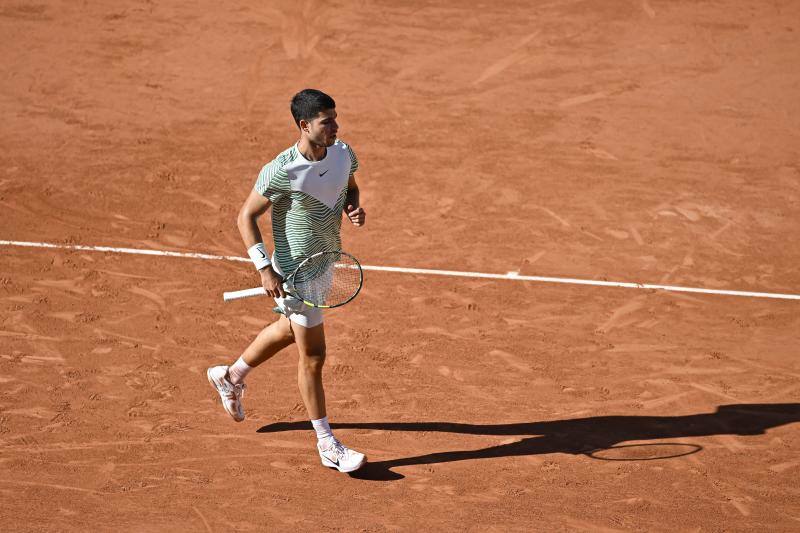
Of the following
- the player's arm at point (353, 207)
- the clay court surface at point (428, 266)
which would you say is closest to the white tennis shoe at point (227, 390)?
the clay court surface at point (428, 266)

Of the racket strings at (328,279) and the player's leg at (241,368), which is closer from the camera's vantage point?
the racket strings at (328,279)

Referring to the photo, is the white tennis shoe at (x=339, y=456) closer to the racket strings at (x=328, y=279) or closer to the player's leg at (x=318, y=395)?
the player's leg at (x=318, y=395)

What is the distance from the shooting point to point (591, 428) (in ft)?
24.1

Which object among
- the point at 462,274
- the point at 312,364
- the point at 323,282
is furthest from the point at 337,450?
the point at 462,274

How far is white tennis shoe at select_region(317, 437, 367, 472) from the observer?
266 inches

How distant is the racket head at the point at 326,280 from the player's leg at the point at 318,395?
204mm

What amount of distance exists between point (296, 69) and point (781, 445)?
7346mm

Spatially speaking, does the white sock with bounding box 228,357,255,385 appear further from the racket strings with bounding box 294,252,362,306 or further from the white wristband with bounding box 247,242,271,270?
the white wristband with bounding box 247,242,271,270

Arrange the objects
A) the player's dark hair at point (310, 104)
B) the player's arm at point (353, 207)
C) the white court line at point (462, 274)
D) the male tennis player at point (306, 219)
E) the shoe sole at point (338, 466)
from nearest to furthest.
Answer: the player's dark hair at point (310, 104)
the male tennis player at point (306, 219)
the player's arm at point (353, 207)
the shoe sole at point (338, 466)
the white court line at point (462, 274)

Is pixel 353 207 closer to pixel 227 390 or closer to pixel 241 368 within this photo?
pixel 241 368

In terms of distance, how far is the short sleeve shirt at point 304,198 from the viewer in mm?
6211

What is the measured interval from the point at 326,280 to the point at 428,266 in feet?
9.12

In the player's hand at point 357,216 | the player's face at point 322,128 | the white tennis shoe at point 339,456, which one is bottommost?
the white tennis shoe at point 339,456

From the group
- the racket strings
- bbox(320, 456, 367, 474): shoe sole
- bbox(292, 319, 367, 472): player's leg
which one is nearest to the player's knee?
bbox(292, 319, 367, 472): player's leg
